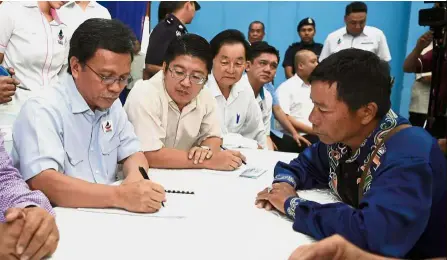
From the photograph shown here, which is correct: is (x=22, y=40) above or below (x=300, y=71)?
above

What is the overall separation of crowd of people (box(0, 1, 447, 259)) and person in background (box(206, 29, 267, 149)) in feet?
0.04

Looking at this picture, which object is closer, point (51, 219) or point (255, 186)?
point (51, 219)

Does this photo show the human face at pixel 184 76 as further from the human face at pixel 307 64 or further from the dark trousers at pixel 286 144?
the human face at pixel 307 64

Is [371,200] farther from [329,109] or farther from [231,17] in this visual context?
[231,17]

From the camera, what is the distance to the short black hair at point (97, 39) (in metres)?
1.34

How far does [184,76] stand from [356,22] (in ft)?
10.6

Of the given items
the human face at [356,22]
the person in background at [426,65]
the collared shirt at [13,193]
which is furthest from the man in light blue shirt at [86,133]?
the human face at [356,22]

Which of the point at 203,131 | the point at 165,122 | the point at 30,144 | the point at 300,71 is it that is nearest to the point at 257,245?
the point at 30,144

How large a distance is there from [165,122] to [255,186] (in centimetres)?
52

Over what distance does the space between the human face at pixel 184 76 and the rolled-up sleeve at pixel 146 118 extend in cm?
9

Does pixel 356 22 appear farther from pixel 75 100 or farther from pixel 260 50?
pixel 75 100

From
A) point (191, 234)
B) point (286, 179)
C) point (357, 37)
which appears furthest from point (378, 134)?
point (357, 37)

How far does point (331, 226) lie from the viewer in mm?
1064

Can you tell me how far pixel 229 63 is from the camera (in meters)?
2.39
